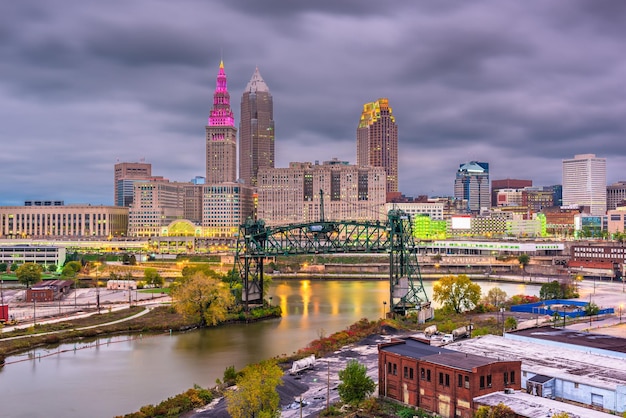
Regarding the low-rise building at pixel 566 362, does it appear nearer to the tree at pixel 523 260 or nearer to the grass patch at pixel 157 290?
the grass patch at pixel 157 290

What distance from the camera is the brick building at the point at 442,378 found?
28.1 meters

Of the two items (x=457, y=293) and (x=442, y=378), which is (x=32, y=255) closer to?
(x=457, y=293)

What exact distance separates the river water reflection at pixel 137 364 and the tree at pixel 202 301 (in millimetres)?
1386

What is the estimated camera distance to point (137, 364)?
141 ft

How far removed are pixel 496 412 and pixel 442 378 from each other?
3739 mm

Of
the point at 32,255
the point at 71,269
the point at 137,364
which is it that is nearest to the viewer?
the point at 137,364

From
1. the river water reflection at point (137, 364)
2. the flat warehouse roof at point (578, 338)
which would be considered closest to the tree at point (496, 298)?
the river water reflection at point (137, 364)

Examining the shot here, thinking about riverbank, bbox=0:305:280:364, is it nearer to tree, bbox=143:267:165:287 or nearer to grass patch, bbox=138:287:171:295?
grass patch, bbox=138:287:171:295

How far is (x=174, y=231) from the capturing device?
18300 centimetres

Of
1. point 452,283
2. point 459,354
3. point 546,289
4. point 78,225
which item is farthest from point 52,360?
point 78,225

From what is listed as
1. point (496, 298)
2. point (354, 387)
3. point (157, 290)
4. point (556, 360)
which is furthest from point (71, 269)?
point (556, 360)

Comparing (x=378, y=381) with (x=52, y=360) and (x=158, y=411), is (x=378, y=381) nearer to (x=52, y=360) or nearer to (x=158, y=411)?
(x=158, y=411)

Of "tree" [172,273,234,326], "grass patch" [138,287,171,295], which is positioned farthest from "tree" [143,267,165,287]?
"tree" [172,273,234,326]

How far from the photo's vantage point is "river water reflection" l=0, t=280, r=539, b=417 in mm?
34625
